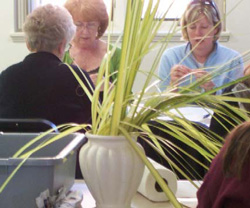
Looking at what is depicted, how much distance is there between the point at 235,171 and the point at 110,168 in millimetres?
285

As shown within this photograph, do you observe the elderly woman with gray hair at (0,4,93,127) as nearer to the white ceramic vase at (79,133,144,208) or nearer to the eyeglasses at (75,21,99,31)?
the eyeglasses at (75,21,99,31)

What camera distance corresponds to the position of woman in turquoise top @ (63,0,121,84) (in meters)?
3.17

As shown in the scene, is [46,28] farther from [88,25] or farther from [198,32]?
[198,32]

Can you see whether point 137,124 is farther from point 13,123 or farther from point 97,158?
point 13,123

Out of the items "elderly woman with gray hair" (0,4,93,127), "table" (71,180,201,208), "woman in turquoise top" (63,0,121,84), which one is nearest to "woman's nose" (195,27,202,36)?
"woman in turquoise top" (63,0,121,84)

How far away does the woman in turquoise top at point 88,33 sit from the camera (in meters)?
3.17

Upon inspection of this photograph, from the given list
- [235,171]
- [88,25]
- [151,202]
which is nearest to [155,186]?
[151,202]

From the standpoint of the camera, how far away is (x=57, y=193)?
123 centimetres

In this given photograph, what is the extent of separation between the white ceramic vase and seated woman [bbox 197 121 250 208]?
198 mm

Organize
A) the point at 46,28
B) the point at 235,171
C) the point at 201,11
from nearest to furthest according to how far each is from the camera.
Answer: the point at 235,171 < the point at 46,28 < the point at 201,11

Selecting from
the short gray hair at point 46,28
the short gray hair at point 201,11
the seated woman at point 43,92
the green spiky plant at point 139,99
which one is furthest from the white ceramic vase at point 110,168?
the short gray hair at point 201,11

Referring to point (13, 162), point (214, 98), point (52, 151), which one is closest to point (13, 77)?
point (52, 151)

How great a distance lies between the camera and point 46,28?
2.40 metres

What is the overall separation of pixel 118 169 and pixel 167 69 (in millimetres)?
2205
